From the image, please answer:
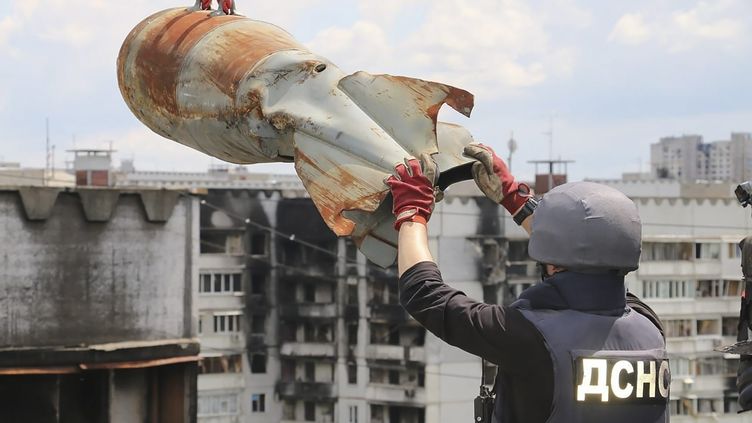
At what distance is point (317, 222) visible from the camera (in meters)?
60.1

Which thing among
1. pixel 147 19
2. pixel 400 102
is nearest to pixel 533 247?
pixel 400 102

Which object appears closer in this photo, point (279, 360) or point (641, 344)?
point (641, 344)

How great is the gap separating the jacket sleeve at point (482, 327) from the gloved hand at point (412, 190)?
0.34 metres

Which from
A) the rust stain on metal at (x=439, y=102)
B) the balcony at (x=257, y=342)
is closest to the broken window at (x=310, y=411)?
the balcony at (x=257, y=342)

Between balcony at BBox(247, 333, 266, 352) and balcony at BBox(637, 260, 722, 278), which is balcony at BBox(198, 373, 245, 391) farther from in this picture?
balcony at BBox(637, 260, 722, 278)

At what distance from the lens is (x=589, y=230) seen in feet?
13.9

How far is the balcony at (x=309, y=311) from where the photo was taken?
60.6m

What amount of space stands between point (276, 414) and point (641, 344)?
5997 cm

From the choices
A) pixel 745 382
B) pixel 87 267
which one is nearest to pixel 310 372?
pixel 87 267

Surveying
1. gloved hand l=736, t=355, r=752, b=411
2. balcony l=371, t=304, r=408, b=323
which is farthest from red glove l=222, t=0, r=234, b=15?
balcony l=371, t=304, r=408, b=323

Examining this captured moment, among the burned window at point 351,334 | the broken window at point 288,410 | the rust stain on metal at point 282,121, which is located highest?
the rust stain on metal at point 282,121

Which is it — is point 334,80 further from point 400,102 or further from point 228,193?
point 228,193

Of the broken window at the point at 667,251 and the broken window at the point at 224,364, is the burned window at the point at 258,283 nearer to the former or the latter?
the broken window at the point at 224,364

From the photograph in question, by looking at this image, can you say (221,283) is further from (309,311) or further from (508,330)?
(508,330)
